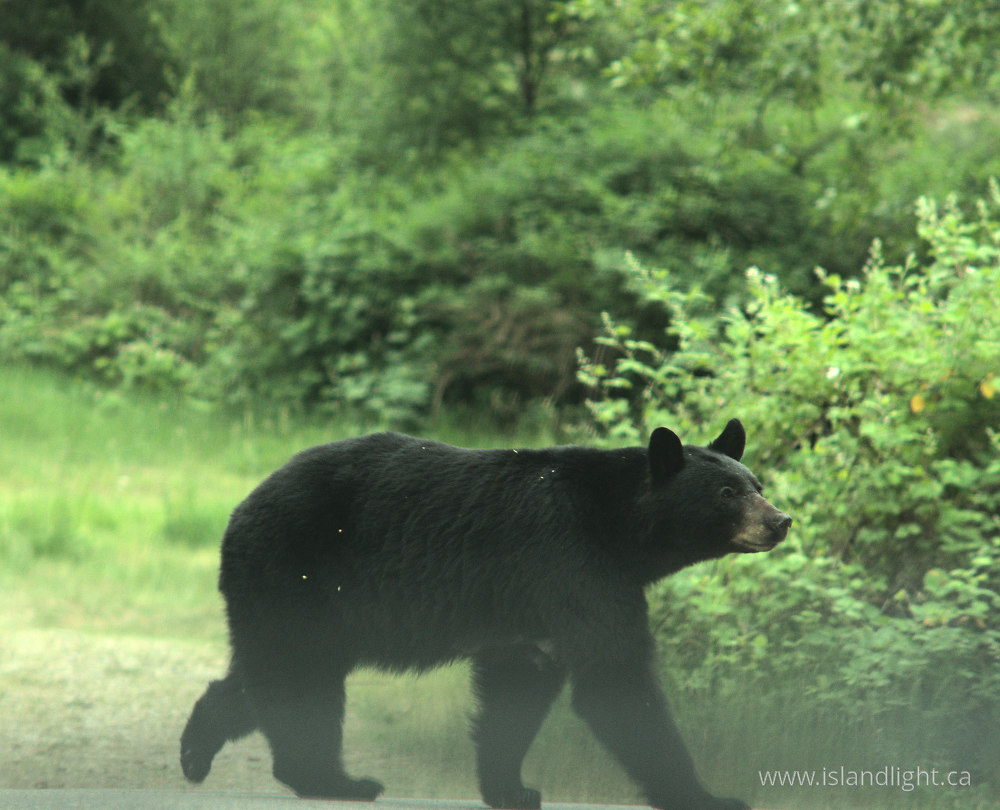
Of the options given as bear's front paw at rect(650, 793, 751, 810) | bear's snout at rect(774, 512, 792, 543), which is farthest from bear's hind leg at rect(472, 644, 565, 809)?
bear's snout at rect(774, 512, 792, 543)

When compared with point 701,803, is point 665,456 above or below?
above

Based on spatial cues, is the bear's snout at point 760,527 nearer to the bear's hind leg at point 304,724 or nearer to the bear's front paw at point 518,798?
the bear's front paw at point 518,798

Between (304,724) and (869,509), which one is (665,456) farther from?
(869,509)

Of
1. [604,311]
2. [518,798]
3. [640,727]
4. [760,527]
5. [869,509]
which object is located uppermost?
[604,311]

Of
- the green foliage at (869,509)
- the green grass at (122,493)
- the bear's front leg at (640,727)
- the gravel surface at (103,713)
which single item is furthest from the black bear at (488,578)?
the green grass at (122,493)

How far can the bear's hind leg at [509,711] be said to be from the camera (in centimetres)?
376

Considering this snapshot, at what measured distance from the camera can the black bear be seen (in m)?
3.38

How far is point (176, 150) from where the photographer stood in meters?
15.9

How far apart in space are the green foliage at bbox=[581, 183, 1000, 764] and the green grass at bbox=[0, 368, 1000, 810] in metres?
0.24

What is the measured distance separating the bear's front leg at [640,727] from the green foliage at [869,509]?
1.47 m

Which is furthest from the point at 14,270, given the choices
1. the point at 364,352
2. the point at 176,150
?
the point at 364,352

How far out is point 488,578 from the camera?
11.5 ft

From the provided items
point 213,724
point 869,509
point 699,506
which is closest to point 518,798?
point 213,724

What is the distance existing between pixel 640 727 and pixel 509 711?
59cm
